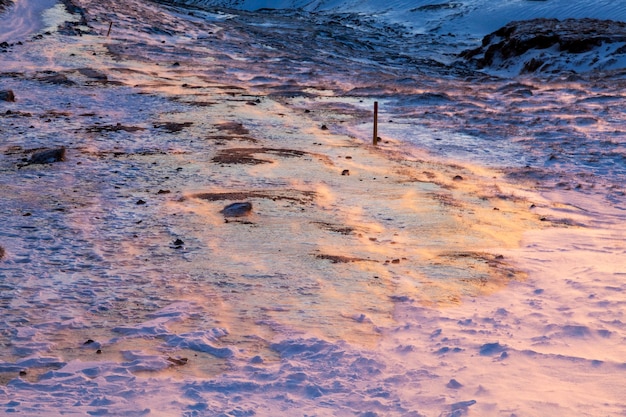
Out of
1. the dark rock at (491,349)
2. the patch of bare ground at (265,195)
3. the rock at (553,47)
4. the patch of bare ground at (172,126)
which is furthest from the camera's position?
the rock at (553,47)

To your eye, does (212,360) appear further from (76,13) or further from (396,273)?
(76,13)

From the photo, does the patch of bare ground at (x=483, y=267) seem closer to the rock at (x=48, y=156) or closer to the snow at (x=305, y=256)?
the snow at (x=305, y=256)

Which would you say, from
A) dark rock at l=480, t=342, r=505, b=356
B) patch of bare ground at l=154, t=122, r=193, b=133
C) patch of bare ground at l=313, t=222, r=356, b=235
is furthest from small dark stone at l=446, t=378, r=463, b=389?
patch of bare ground at l=154, t=122, r=193, b=133

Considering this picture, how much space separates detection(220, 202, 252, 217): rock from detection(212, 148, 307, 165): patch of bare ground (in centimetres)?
256

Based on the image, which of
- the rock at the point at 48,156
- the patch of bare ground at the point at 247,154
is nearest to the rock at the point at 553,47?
the patch of bare ground at the point at 247,154

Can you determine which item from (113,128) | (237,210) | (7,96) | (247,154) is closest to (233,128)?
(113,128)

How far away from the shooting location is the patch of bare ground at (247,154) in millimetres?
11086

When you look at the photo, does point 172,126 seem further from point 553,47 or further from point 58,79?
point 553,47

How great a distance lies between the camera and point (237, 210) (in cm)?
840

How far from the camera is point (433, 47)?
36625 millimetres

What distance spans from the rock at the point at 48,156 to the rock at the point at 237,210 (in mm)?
3004

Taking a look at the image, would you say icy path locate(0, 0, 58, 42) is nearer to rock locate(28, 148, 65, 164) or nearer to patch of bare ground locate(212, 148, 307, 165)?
patch of bare ground locate(212, 148, 307, 165)

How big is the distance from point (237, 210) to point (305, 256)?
58.1 inches

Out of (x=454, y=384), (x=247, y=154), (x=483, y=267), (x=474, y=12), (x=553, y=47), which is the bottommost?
(x=454, y=384)
